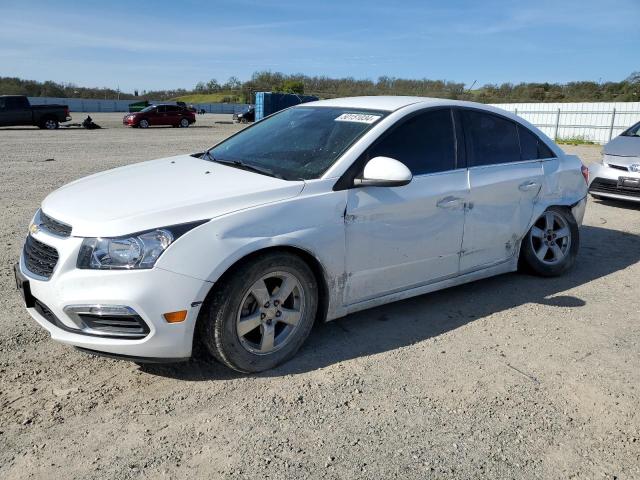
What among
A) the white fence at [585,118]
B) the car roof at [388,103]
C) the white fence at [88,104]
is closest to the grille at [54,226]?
the car roof at [388,103]

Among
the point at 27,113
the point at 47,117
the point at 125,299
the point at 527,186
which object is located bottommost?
the point at 125,299

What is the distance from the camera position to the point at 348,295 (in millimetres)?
3766

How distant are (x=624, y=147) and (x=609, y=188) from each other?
0.82m

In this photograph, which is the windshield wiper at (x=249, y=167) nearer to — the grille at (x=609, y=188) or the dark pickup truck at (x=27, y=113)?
the grille at (x=609, y=188)

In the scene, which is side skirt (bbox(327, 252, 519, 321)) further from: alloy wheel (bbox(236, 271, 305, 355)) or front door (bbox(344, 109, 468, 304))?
alloy wheel (bbox(236, 271, 305, 355))

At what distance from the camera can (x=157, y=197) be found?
328 centimetres

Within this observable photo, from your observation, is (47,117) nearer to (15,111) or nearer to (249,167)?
(15,111)

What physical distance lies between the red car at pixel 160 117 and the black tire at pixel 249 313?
31961 mm

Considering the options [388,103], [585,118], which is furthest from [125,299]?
[585,118]

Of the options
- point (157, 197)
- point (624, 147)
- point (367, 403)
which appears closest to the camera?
point (367, 403)

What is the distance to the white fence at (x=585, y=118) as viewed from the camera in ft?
89.4

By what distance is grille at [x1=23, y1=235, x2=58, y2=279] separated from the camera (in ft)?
10.2

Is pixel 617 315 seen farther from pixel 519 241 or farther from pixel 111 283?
pixel 111 283

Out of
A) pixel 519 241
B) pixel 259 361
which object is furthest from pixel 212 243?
pixel 519 241
